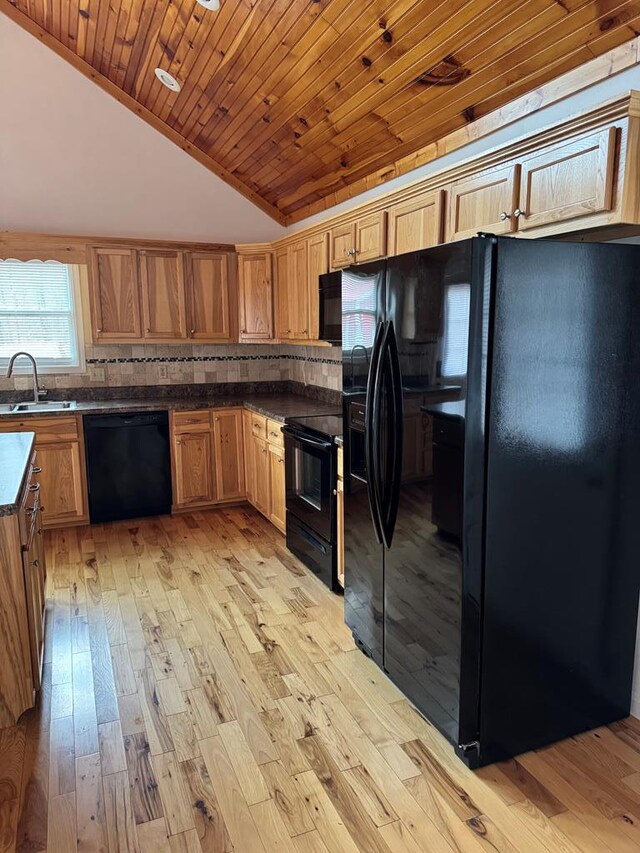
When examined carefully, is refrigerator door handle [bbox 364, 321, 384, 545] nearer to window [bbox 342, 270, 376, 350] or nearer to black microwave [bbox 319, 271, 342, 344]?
window [bbox 342, 270, 376, 350]

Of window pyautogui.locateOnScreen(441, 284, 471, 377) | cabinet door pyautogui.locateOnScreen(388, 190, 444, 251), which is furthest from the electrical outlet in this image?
window pyautogui.locateOnScreen(441, 284, 471, 377)

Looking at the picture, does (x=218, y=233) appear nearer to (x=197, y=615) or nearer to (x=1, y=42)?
(x=1, y=42)

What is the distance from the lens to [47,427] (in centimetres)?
427

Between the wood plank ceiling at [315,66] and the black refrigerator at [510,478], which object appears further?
the wood plank ceiling at [315,66]

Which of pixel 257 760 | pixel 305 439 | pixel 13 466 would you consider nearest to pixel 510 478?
pixel 257 760

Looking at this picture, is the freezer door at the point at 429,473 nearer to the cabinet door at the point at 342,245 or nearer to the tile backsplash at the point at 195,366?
the cabinet door at the point at 342,245

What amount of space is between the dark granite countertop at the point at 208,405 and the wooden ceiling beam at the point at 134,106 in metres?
1.75

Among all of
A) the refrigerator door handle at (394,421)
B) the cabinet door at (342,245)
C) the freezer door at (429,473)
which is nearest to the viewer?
the freezer door at (429,473)

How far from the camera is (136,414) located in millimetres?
4539

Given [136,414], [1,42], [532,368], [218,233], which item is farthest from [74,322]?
[532,368]

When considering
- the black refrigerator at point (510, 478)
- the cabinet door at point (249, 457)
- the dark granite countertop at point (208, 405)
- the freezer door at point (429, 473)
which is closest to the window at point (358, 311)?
the black refrigerator at point (510, 478)

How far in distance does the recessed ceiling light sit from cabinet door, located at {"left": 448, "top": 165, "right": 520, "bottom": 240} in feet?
8.24

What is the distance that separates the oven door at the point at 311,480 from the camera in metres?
3.30

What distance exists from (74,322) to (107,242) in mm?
740
